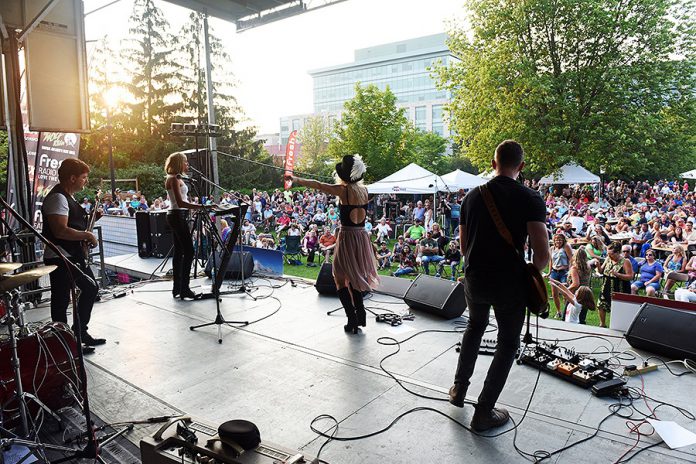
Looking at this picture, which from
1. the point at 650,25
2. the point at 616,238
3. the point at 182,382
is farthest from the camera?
the point at 650,25

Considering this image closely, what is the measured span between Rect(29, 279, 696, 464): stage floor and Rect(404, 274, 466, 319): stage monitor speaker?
128 millimetres

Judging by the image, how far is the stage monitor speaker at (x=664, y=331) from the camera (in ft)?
12.5

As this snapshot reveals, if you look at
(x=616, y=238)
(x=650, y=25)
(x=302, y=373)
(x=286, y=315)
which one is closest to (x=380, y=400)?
(x=302, y=373)

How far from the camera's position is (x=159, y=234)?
395 inches

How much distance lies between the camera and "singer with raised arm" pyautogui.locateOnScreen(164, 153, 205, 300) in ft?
17.9

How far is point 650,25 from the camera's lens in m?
14.8

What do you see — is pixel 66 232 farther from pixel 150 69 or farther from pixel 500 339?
pixel 150 69

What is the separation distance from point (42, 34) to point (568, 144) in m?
14.7

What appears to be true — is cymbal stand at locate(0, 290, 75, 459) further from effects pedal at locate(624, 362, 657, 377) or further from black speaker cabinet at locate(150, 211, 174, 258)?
black speaker cabinet at locate(150, 211, 174, 258)

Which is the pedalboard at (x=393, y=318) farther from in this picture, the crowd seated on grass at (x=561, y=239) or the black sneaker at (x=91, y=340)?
the black sneaker at (x=91, y=340)

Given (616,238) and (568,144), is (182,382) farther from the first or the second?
(568,144)

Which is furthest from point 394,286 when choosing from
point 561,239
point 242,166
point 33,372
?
point 242,166

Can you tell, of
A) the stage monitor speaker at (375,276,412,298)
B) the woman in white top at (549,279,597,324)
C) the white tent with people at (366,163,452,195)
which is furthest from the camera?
the white tent with people at (366,163,452,195)

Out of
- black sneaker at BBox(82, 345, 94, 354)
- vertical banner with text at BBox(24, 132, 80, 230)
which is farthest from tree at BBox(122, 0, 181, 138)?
black sneaker at BBox(82, 345, 94, 354)
